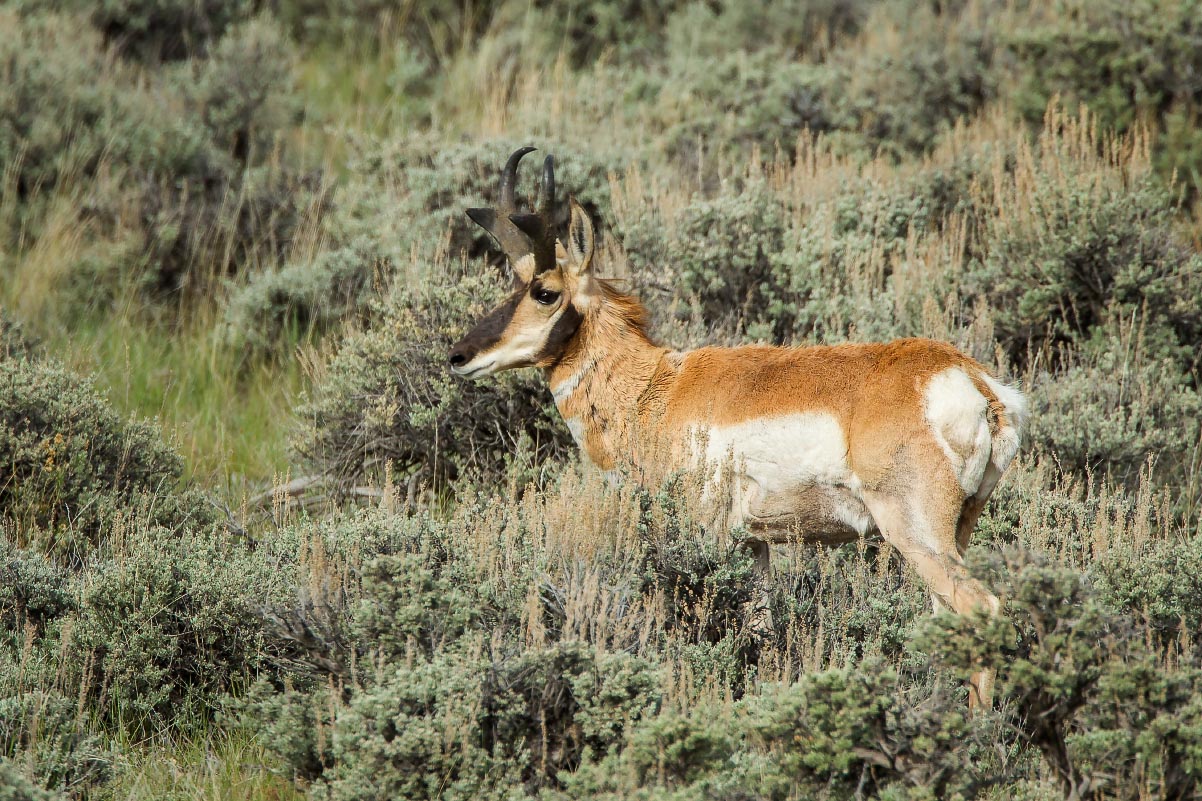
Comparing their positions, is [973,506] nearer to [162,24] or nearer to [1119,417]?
[1119,417]

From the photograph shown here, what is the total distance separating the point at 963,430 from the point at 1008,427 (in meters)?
0.21

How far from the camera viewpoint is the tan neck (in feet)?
19.0

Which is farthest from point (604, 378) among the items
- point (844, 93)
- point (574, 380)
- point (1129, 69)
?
point (1129, 69)

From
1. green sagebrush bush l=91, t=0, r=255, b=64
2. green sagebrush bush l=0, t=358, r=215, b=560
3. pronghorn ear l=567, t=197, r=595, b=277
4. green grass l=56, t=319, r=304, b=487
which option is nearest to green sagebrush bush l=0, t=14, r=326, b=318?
green grass l=56, t=319, r=304, b=487

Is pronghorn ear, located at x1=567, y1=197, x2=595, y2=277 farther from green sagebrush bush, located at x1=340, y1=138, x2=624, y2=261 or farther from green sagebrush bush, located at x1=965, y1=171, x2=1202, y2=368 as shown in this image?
green sagebrush bush, located at x1=965, y1=171, x2=1202, y2=368

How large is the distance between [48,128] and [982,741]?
8.41m

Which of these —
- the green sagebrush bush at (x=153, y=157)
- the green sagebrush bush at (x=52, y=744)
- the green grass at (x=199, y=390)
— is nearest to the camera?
the green sagebrush bush at (x=52, y=744)

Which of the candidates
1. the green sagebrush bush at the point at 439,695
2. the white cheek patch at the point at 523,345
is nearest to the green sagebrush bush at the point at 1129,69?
the white cheek patch at the point at 523,345

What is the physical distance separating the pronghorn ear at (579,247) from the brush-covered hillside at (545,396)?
979 millimetres

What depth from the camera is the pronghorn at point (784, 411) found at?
479cm

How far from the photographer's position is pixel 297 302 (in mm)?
8422

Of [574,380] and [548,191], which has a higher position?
[548,191]

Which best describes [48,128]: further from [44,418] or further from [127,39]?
[44,418]

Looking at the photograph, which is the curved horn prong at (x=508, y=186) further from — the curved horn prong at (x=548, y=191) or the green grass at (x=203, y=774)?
the green grass at (x=203, y=774)
